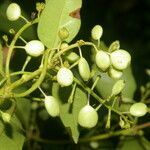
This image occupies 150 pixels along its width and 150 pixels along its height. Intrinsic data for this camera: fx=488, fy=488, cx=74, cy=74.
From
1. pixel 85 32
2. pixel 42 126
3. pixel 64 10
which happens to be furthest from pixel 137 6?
pixel 64 10

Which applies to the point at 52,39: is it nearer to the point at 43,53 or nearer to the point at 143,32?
the point at 43,53

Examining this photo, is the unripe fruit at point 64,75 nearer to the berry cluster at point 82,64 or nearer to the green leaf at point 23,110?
the berry cluster at point 82,64

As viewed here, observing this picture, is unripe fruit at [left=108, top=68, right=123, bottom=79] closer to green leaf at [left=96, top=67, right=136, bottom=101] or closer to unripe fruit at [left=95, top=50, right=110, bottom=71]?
unripe fruit at [left=95, top=50, right=110, bottom=71]

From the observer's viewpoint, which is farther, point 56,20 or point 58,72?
point 56,20

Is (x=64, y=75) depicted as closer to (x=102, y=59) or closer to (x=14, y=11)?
(x=102, y=59)

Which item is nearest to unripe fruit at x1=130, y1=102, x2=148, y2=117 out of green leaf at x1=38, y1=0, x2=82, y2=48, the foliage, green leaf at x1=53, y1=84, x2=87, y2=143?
the foliage

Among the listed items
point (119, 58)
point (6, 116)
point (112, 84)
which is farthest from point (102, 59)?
point (112, 84)
